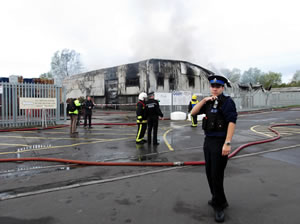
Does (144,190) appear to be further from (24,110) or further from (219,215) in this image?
(24,110)

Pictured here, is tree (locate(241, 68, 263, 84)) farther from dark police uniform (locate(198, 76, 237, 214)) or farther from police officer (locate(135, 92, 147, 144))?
dark police uniform (locate(198, 76, 237, 214))

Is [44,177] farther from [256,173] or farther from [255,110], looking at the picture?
[255,110]

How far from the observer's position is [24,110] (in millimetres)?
12000

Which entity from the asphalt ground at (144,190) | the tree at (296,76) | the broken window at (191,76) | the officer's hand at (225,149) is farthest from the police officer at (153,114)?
the tree at (296,76)

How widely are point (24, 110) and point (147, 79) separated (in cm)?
1492

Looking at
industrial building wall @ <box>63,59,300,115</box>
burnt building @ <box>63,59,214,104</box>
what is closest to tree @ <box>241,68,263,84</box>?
industrial building wall @ <box>63,59,300,115</box>

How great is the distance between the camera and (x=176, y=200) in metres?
3.33

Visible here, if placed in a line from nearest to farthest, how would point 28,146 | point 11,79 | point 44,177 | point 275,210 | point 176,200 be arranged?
1. point 275,210
2. point 176,200
3. point 44,177
4. point 28,146
5. point 11,79

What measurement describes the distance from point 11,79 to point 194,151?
1061 centimetres

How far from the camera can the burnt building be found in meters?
25.2

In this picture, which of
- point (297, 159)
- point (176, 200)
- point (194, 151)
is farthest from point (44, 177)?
point (297, 159)

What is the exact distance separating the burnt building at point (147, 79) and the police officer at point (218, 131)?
2109 centimetres

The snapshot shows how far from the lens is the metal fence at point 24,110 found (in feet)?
37.2

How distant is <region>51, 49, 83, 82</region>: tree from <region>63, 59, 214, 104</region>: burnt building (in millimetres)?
25688
